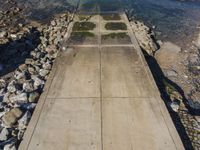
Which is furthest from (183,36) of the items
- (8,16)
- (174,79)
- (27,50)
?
(8,16)

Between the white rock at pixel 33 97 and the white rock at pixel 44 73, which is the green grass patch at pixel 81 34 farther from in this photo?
the white rock at pixel 33 97

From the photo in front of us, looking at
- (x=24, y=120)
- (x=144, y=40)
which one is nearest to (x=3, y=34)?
(x=144, y=40)

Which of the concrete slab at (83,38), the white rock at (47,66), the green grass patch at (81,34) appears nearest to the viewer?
the white rock at (47,66)

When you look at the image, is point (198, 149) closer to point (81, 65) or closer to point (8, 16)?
point (81, 65)

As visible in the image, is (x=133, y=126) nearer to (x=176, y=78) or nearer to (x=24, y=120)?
(x=24, y=120)

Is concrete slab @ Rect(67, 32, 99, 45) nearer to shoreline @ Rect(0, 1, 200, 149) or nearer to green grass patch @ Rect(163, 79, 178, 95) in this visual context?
shoreline @ Rect(0, 1, 200, 149)

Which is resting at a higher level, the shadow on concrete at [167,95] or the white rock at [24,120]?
the white rock at [24,120]

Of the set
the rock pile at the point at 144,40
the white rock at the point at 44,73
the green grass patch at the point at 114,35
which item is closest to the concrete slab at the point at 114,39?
the green grass patch at the point at 114,35
